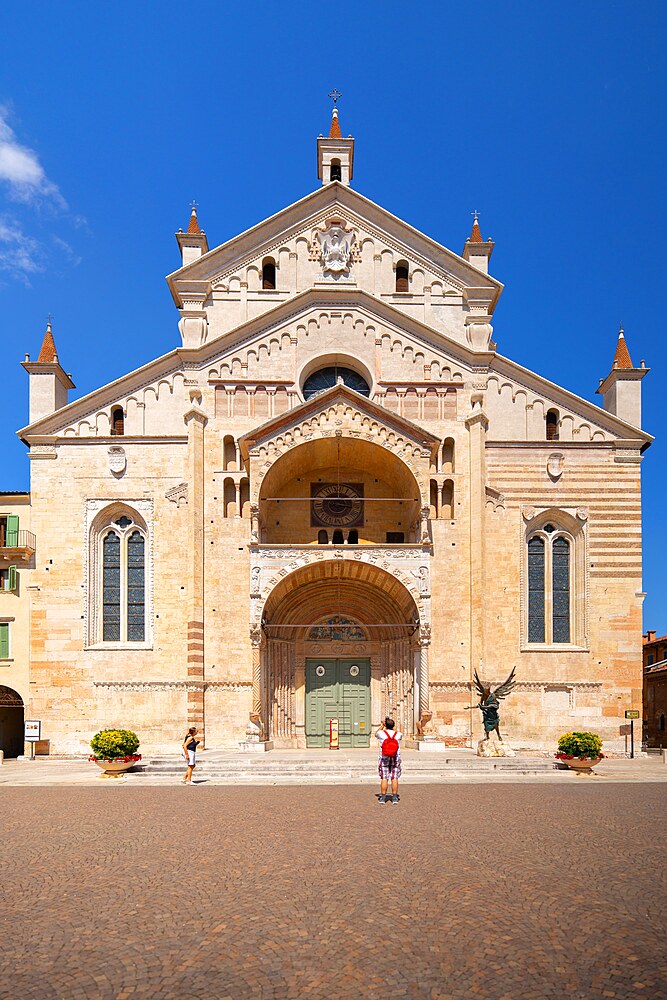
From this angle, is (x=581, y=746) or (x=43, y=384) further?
(x=43, y=384)

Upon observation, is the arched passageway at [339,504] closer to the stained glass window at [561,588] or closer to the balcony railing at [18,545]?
the stained glass window at [561,588]

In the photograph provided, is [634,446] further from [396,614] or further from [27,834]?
[27,834]

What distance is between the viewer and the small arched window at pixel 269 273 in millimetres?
32656

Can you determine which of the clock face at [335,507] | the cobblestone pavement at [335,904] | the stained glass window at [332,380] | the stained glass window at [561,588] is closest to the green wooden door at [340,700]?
the clock face at [335,507]

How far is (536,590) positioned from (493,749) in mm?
6460

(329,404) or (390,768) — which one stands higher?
(329,404)

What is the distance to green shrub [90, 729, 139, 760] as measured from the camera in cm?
2436

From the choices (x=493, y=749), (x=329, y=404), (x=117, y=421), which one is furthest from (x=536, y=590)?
(x=117, y=421)

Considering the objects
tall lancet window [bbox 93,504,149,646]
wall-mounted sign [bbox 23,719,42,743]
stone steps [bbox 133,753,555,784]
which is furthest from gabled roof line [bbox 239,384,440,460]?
wall-mounted sign [bbox 23,719,42,743]

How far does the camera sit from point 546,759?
1038 inches

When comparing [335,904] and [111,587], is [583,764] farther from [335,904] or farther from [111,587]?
[111,587]

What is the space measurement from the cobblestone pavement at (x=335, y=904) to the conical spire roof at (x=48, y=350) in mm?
19760

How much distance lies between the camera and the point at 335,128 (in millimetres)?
35281

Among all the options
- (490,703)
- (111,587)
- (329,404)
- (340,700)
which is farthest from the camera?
(340,700)
